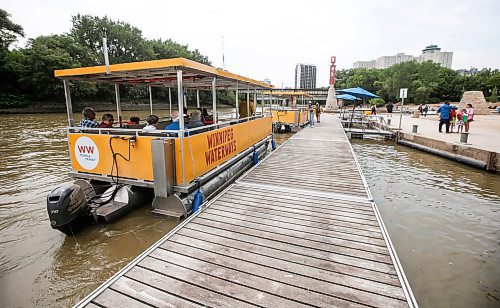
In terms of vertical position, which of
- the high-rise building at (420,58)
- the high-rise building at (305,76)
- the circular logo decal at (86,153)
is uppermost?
the high-rise building at (420,58)

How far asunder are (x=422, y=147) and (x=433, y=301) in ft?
39.1

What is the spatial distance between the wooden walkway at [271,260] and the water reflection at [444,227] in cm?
90

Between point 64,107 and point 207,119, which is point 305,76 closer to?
point 64,107

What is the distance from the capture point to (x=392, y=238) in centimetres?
507

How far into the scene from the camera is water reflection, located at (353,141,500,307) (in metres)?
3.74

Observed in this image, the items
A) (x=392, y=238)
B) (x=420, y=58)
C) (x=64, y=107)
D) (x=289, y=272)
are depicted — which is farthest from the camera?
(x=420, y=58)

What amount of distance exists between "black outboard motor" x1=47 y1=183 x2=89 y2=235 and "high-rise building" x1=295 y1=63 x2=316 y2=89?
16896 centimetres

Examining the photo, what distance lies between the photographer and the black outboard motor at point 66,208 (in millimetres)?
4355

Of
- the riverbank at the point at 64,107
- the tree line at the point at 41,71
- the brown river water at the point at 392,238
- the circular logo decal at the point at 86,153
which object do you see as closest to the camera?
the brown river water at the point at 392,238

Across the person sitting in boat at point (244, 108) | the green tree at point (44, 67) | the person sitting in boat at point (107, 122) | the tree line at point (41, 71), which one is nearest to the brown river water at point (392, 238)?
the person sitting in boat at point (107, 122)

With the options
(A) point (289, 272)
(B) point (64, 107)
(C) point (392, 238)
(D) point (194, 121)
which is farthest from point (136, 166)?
(B) point (64, 107)

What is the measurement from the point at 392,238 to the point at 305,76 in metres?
175

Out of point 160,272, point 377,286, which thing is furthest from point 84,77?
point 377,286

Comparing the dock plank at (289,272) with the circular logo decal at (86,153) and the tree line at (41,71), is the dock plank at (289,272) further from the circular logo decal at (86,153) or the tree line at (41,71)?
the tree line at (41,71)
